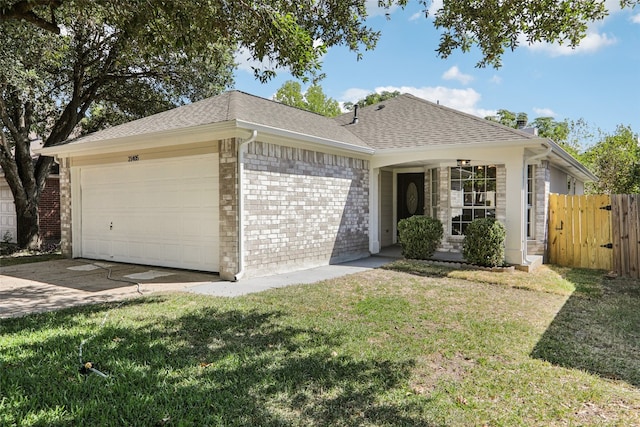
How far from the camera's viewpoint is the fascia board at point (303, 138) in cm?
757

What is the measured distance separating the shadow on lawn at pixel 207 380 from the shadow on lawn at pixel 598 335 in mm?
1805

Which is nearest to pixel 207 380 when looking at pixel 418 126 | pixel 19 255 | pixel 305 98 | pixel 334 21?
pixel 334 21

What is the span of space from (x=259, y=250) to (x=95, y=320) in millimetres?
3565

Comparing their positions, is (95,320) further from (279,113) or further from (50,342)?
(279,113)

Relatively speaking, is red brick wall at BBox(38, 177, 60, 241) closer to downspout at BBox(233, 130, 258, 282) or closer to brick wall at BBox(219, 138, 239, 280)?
brick wall at BBox(219, 138, 239, 280)

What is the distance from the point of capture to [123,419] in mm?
2865

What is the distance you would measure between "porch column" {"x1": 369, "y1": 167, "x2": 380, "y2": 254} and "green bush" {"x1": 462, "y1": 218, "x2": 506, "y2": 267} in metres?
3.06

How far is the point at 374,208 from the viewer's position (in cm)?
1165

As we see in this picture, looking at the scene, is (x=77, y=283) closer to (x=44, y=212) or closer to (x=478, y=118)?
(x=478, y=118)

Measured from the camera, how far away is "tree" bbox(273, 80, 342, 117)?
97.1 ft

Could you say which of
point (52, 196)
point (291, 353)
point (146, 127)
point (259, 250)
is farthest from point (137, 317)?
point (52, 196)

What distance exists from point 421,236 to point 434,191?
7.30 feet

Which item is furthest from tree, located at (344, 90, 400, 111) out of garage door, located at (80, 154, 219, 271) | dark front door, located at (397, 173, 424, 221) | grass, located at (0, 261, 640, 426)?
grass, located at (0, 261, 640, 426)

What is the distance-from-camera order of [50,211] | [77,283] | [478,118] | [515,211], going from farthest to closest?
[50,211]
[478,118]
[515,211]
[77,283]
